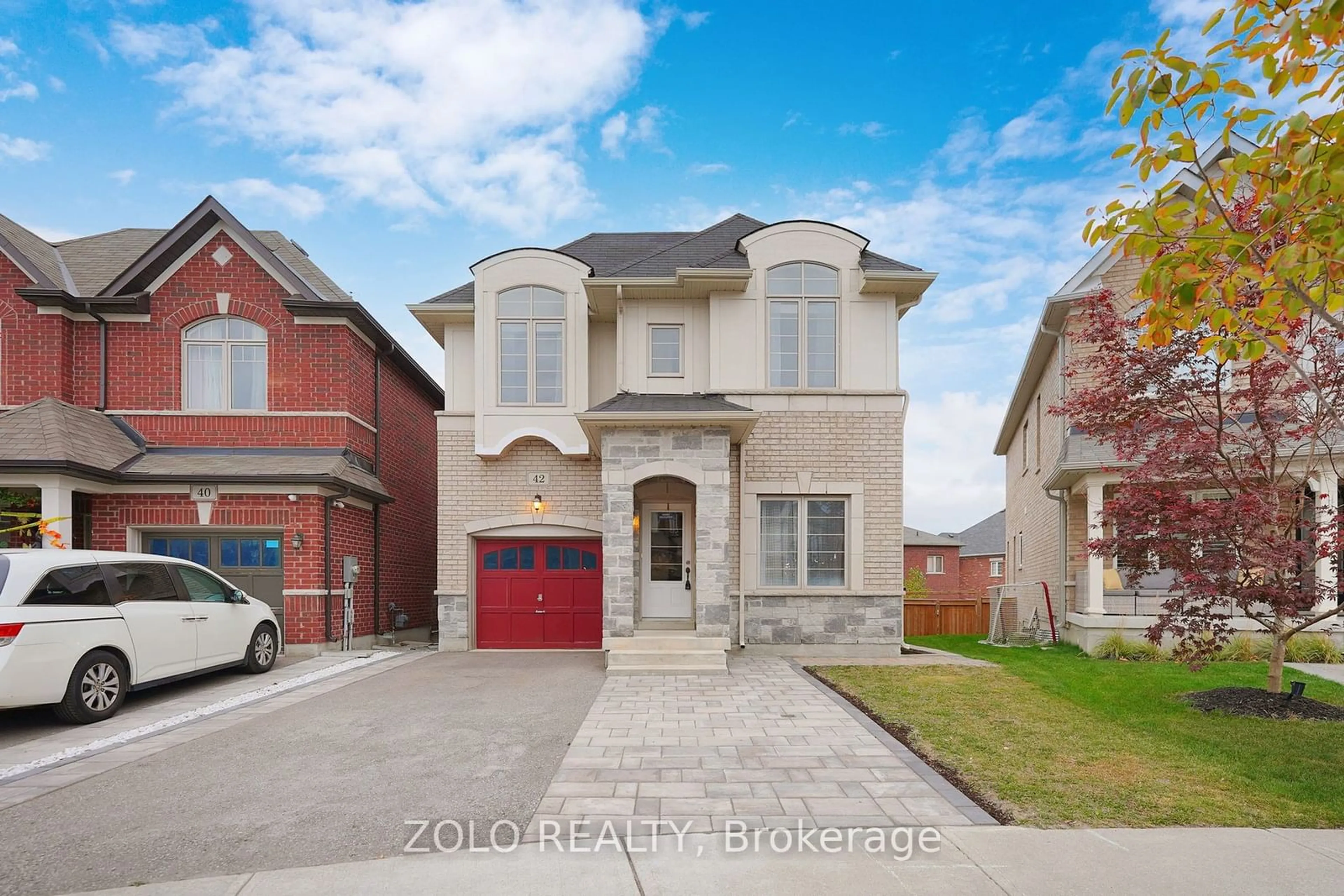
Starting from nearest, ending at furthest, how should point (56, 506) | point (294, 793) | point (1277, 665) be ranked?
1. point (294, 793)
2. point (1277, 665)
3. point (56, 506)

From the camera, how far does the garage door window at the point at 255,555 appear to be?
11.6m

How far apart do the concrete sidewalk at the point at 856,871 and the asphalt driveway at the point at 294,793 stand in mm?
318

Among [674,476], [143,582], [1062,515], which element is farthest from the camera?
[1062,515]

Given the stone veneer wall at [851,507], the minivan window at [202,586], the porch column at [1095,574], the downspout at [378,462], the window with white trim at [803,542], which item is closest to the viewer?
the minivan window at [202,586]

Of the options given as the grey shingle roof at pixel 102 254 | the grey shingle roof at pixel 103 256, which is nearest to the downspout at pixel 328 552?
the grey shingle roof at pixel 103 256

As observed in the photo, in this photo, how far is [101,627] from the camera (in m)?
7.05

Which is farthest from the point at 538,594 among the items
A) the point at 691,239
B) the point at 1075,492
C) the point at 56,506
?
the point at 1075,492

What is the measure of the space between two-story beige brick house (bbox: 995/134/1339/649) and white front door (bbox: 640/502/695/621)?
6389 mm

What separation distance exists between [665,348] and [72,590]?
27.5 feet

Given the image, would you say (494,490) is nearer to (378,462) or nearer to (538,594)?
(538,594)

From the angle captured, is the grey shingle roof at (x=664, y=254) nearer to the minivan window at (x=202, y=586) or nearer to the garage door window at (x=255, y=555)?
the garage door window at (x=255, y=555)

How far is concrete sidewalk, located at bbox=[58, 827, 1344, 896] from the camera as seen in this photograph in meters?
3.37

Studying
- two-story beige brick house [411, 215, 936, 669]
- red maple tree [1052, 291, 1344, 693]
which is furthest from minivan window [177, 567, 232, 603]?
red maple tree [1052, 291, 1344, 693]

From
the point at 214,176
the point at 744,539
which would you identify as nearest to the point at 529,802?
the point at 744,539
